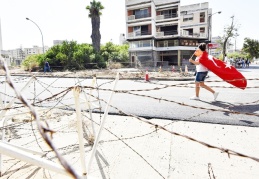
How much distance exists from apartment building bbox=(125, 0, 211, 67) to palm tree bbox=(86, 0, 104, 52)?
4850 millimetres

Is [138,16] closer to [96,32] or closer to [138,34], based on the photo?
[138,34]

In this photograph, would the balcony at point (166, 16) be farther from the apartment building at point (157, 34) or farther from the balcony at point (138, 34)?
the balcony at point (138, 34)

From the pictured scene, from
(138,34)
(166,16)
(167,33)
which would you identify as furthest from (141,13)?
(167,33)

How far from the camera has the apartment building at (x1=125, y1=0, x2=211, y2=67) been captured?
34562mm

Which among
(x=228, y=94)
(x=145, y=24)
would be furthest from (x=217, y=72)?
(x=145, y=24)

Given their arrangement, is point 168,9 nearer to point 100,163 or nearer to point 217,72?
point 217,72

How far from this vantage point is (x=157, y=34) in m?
35.7

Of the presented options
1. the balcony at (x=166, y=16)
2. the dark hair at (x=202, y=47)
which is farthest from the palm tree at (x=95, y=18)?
the dark hair at (x=202, y=47)

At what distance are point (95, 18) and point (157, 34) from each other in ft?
35.1

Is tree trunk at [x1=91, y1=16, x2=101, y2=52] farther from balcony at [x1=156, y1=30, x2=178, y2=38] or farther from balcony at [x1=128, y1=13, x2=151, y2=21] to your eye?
balcony at [x1=156, y1=30, x2=178, y2=38]

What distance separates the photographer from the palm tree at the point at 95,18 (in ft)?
117

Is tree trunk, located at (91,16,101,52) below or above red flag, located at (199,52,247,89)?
above

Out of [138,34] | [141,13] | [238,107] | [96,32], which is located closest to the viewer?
[238,107]

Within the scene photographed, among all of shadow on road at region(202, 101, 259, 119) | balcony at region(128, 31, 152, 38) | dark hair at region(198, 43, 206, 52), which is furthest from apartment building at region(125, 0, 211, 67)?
shadow on road at region(202, 101, 259, 119)
